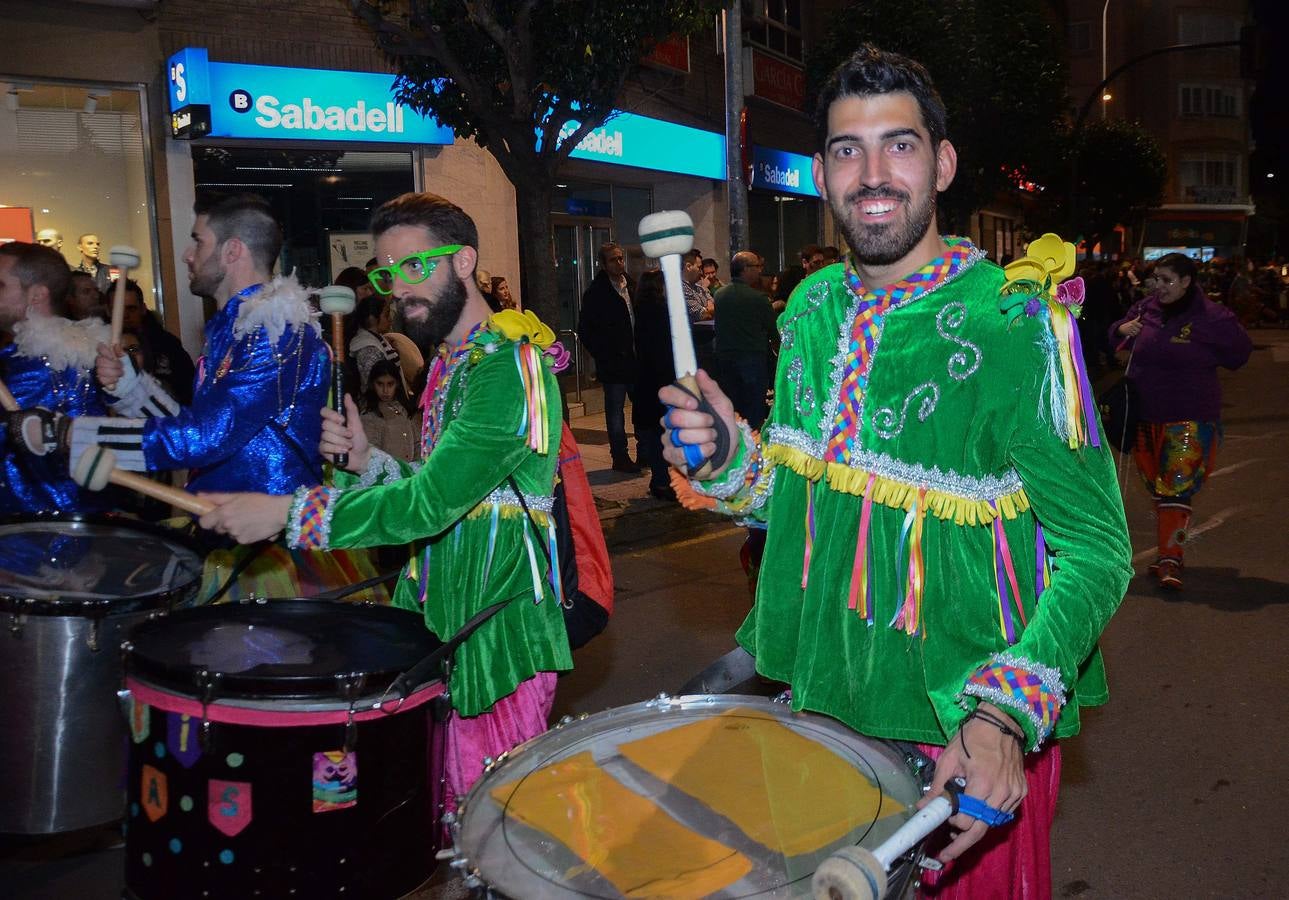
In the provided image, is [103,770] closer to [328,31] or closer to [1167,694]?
[1167,694]

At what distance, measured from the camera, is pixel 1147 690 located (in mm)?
5836

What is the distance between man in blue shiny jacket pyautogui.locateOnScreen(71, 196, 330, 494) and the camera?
3447mm

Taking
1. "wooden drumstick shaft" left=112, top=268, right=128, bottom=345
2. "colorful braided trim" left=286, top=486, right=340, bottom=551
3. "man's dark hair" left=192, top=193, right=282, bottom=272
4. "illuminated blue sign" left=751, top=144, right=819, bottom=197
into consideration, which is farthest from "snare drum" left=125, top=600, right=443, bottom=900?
"illuminated blue sign" left=751, top=144, right=819, bottom=197

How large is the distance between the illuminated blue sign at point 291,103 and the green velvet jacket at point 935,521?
32.7 feet

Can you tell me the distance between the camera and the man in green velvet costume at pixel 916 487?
1981 millimetres

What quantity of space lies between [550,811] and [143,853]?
3.71ft

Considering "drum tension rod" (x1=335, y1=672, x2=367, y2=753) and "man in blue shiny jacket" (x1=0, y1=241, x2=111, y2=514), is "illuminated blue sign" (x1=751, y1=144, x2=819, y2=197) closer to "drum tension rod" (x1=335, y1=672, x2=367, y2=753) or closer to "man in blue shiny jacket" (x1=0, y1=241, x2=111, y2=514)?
"man in blue shiny jacket" (x1=0, y1=241, x2=111, y2=514)

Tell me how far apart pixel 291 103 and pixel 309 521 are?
35.8 feet

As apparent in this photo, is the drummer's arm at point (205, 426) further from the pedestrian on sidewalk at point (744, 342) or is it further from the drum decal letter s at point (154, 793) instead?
the pedestrian on sidewalk at point (744, 342)

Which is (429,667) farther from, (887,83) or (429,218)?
(887,83)

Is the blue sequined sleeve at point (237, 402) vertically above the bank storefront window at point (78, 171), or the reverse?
the bank storefront window at point (78, 171)

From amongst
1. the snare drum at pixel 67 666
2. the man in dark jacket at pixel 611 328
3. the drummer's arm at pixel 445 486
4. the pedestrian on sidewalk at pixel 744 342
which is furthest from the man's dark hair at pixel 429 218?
the man in dark jacket at pixel 611 328

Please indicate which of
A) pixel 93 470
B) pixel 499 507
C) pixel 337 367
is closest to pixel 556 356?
pixel 499 507

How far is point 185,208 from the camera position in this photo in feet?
39.3
